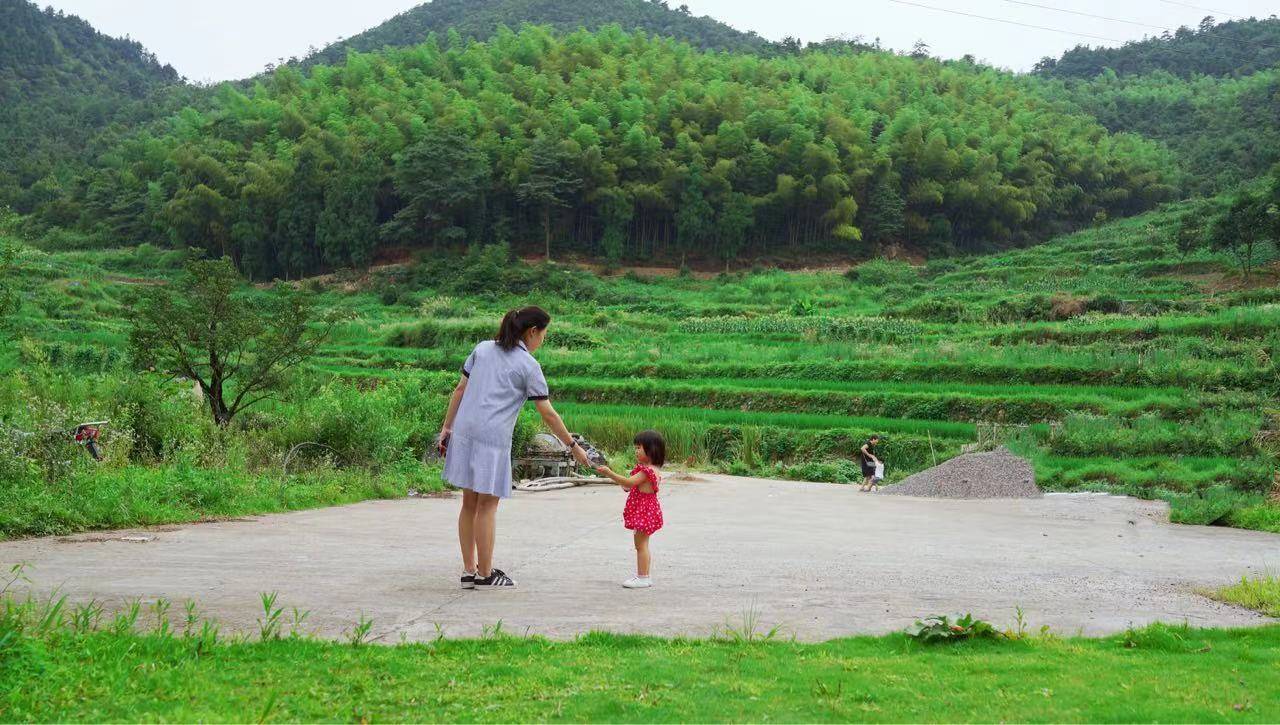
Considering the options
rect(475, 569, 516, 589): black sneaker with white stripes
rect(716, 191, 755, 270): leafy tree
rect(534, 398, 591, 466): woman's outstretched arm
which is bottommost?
rect(475, 569, 516, 589): black sneaker with white stripes

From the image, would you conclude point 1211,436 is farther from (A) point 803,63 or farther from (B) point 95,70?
(B) point 95,70

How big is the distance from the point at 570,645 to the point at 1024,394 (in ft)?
69.8

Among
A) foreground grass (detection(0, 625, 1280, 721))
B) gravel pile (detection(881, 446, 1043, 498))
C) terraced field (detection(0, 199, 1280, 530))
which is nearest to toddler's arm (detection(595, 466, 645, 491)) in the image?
foreground grass (detection(0, 625, 1280, 721))

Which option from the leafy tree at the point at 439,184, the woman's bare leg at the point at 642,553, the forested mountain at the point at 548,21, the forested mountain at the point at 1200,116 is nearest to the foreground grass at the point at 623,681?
the woman's bare leg at the point at 642,553

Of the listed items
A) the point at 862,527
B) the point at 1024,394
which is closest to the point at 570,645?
the point at 862,527

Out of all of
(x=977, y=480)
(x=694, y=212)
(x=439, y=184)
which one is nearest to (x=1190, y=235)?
(x=694, y=212)

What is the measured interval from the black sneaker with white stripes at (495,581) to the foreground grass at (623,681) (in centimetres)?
156

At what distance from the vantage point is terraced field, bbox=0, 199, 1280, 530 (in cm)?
1930

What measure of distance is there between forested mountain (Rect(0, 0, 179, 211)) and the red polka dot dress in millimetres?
91957

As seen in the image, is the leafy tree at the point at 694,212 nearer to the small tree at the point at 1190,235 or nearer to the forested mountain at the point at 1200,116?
the small tree at the point at 1190,235

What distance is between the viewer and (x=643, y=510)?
686 centimetres

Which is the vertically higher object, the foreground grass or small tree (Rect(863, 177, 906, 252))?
small tree (Rect(863, 177, 906, 252))

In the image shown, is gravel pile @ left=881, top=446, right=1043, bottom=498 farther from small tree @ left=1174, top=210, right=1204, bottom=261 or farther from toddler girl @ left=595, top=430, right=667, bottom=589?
small tree @ left=1174, top=210, right=1204, bottom=261

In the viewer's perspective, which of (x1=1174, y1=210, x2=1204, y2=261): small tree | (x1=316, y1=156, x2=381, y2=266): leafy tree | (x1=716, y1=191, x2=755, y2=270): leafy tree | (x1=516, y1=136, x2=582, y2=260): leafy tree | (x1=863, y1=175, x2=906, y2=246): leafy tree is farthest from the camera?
(x1=863, y1=175, x2=906, y2=246): leafy tree
